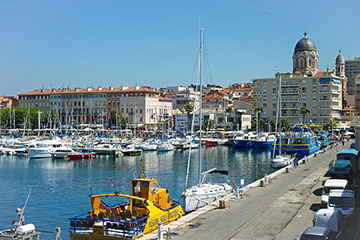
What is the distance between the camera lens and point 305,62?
13262cm

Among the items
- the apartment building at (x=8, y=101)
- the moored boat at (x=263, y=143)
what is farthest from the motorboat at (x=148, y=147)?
the apartment building at (x=8, y=101)

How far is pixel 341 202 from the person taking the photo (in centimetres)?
2111

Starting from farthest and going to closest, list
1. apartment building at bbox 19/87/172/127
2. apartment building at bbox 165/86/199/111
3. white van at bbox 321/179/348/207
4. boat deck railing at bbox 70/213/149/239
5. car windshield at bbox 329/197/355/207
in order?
apartment building at bbox 165/86/199/111
apartment building at bbox 19/87/172/127
white van at bbox 321/179/348/207
car windshield at bbox 329/197/355/207
boat deck railing at bbox 70/213/149/239

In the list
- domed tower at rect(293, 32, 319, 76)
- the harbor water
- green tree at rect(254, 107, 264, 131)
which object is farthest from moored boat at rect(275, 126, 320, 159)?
domed tower at rect(293, 32, 319, 76)

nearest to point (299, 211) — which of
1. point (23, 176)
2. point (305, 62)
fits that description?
point (23, 176)

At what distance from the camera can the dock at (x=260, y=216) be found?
18.4 meters

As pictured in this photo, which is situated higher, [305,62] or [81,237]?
[305,62]

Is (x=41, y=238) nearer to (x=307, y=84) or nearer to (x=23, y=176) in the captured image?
(x=23, y=176)

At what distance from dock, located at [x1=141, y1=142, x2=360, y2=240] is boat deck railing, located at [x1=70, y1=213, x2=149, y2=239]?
695mm

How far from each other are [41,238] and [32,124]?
380 feet

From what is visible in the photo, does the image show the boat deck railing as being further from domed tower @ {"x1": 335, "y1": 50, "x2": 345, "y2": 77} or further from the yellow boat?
domed tower @ {"x1": 335, "y1": 50, "x2": 345, "y2": 77}

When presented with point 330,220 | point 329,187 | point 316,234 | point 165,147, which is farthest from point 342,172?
point 165,147

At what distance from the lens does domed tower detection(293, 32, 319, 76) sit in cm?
13238

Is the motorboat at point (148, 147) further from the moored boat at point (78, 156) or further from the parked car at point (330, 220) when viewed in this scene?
the parked car at point (330, 220)
